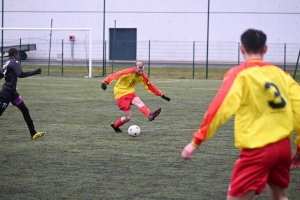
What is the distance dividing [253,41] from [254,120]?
0.59 meters

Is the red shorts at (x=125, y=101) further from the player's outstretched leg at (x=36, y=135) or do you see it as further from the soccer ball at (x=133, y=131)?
the player's outstretched leg at (x=36, y=135)

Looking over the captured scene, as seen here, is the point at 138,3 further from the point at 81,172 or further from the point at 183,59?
the point at 81,172

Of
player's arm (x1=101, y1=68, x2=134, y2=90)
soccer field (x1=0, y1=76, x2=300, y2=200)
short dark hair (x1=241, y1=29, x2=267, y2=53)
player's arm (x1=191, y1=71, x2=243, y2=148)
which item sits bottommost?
soccer field (x1=0, y1=76, x2=300, y2=200)

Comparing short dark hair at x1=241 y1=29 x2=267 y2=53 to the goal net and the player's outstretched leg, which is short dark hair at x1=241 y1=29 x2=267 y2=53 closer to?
the player's outstretched leg

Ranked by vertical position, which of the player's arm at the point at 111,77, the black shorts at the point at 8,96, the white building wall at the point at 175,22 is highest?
the white building wall at the point at 175,22

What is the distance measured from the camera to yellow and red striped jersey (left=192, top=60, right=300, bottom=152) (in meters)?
4.36

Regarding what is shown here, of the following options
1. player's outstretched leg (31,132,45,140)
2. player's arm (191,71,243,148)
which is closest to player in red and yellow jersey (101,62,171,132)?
player's outstretched leg (31,132,45,140)

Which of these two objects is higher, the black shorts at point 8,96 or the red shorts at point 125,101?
the black shorts at point 8,96

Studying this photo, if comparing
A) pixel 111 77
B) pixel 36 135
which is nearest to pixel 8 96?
pixel 36 135

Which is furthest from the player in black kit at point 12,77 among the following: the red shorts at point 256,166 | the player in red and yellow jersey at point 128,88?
the red shorts at point 256,166

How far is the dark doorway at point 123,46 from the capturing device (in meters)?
38.5

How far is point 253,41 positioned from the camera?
4520mm

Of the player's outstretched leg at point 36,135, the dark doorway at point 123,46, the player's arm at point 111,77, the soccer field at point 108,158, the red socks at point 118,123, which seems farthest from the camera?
the dark doorway at point 123,46

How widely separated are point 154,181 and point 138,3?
112ft
